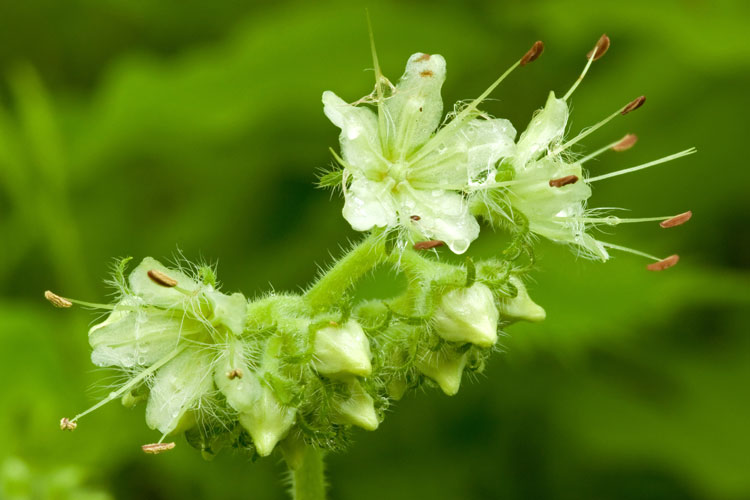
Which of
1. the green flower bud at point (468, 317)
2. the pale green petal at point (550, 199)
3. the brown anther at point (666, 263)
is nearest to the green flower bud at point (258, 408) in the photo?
the green flower bud at point (468, 317)

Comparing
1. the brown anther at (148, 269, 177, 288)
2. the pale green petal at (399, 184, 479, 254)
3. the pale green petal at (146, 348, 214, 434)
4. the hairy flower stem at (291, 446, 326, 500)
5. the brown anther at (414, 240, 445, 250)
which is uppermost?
the brown anther at (148, 269, 177, 288)

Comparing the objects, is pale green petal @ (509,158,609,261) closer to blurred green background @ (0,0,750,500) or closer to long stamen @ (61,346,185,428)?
long stamen @ (61,346,185,428)

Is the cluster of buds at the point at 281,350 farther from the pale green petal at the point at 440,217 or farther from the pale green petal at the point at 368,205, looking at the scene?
the pale green petal at the point at 368,205

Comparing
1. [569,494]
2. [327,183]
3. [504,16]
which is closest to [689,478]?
[569,494]

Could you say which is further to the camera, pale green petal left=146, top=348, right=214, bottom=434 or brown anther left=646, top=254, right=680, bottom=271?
brown anther left=646, top=254, right=680, bottom=271

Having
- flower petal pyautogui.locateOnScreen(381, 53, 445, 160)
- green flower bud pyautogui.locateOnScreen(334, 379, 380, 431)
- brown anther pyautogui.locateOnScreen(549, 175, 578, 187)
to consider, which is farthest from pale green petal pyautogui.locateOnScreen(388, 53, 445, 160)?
green flower bud pyautogui.locateOnScreen(334, 379, 380, 431)
